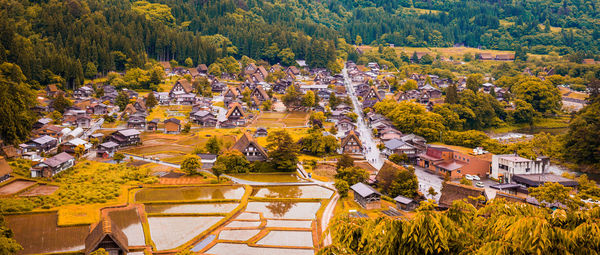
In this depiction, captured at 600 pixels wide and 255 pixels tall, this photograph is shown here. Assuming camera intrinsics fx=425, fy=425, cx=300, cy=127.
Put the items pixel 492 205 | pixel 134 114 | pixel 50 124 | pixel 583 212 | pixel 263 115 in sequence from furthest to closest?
pixel 263 115 < pixel 134 114 < pixel 50 124 < pixel 492 205 < pixel 583 212

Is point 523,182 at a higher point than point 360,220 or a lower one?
lower

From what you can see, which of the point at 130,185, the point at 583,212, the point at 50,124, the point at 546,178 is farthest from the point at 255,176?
the point at 583,212

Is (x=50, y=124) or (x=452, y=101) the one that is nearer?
(x=50, y=124)

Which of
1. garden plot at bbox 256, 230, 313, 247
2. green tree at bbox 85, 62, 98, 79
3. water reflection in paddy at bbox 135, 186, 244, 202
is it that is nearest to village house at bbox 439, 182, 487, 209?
garden plot at bbox 256, 230, 313, 247

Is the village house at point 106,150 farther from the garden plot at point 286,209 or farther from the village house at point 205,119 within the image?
the garden plot at point 286,209

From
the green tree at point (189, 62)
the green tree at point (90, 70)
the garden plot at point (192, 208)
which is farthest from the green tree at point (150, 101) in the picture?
the garden plot at point (192, 208)

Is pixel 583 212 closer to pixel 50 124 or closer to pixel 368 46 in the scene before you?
pixel 50 124
